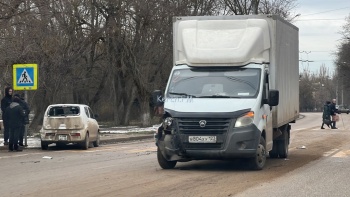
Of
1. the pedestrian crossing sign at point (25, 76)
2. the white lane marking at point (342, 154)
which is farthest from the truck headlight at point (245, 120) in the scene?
the pedestrian crossing sign at point (25, 76)

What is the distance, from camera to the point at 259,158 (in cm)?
1495

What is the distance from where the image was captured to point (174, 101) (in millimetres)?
14977

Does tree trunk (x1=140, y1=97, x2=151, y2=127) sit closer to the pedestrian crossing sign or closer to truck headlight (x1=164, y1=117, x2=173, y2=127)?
the pedestrian crossing sign

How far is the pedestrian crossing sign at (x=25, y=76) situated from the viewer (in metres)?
24.1

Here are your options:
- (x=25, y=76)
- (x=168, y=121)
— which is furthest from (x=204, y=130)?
(x=25, y=76)

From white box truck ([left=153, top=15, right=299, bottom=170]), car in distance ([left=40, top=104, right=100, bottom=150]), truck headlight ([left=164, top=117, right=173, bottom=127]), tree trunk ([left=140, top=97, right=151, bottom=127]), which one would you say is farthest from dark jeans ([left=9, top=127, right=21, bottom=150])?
tree trunk ([left=140, top=97, right=151, bottom=127])

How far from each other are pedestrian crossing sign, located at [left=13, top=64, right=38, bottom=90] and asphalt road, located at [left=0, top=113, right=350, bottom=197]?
14.6 feet

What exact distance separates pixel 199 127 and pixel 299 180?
91.4 inches

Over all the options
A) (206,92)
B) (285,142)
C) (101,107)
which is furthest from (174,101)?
(101,107)

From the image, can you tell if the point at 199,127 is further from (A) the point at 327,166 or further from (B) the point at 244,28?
(A) the point at 327,166

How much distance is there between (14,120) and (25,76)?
242 cm

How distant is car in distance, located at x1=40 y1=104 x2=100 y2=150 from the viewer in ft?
77.0

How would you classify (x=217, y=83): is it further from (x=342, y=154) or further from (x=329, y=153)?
(x=329, y=153)

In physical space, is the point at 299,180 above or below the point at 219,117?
below
